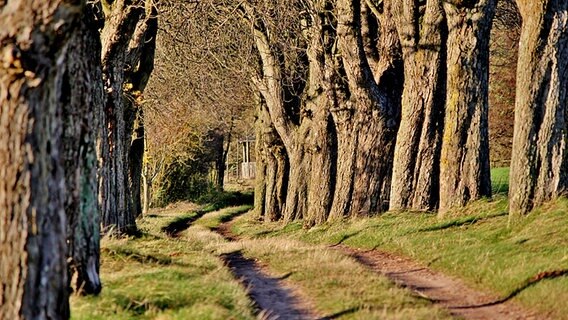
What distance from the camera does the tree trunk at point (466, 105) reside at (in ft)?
53.4

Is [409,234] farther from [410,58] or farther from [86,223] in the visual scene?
[86,223]

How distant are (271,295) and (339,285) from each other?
932mm

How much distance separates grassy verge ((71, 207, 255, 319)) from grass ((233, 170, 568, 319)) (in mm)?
3478

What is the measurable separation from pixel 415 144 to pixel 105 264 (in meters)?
8.91

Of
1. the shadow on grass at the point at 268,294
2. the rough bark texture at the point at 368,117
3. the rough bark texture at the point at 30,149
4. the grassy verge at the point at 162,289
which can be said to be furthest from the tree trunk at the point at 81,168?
the rough bark texture at the point at 368,117

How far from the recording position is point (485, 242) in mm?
13336

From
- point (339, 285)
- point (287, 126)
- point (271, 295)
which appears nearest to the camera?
point (271, 295)

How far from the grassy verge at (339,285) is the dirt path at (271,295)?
147 millimetres

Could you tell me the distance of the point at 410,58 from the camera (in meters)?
18.2

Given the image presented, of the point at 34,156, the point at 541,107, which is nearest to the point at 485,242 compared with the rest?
the point at 541,107

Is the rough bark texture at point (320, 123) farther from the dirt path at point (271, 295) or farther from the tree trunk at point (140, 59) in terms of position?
the dirt path at point (271, 295)

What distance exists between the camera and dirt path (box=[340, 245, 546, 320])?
376 inches

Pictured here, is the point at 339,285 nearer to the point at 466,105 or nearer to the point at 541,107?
the point at 541,107

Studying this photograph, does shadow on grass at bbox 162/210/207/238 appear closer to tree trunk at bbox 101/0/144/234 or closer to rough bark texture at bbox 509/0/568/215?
tree trunk at bbox 101/0/144/234
